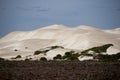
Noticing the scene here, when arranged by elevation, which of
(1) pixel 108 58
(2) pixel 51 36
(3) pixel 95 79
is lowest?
(3) pixel 95 79

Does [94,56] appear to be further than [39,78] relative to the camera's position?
Yes

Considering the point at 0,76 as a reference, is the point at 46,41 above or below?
above

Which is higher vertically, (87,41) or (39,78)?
(87,41)

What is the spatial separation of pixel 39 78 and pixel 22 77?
1.38m

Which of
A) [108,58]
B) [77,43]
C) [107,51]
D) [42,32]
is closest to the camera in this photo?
[108,58]

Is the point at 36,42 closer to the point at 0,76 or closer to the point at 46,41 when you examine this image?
the point at 46,41

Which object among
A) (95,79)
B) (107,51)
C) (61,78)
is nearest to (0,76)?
(61,78)

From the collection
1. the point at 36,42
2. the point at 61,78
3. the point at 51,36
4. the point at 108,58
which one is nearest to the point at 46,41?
the point at 36,42

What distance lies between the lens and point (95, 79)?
25969 mm

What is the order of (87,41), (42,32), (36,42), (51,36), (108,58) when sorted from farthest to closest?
Answer: (42,32)
(51,36)
(36,42)
(87,41)
(108,58)

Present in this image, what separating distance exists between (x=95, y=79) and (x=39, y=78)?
450 centimetres

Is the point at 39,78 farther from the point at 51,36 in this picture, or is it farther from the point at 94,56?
the point at 51,36

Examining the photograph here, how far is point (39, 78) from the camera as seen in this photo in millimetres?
26797

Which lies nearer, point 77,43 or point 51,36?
point 77,43
